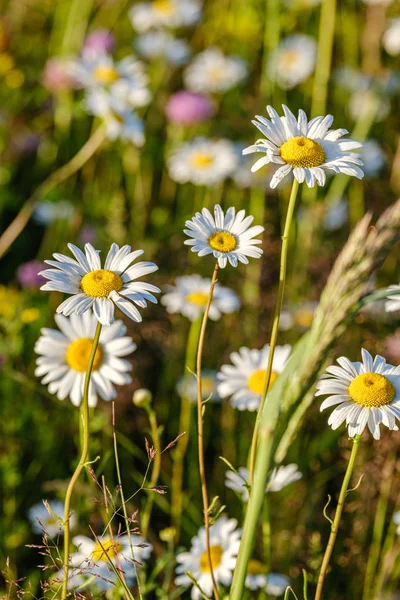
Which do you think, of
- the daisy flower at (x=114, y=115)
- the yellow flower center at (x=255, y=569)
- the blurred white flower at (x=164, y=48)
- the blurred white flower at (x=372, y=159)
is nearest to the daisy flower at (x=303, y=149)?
the yellow flower center at (x=255, y=569)

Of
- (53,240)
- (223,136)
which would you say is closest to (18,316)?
(53,240)

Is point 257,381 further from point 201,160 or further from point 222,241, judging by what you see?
point 201,160


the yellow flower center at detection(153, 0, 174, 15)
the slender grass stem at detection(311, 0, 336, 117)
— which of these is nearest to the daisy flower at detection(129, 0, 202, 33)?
the yellow flower center at detection(153, 0, 174, 15)

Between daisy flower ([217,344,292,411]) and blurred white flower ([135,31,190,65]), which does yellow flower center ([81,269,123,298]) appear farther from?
blurred white flower ([135,31,190,65])

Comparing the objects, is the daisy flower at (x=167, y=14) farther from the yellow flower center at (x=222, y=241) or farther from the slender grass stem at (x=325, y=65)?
the yellow flower center at (x=222, y=241)

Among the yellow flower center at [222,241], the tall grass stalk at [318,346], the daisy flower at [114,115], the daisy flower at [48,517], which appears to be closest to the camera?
the tall grass stalk at [318,346]
